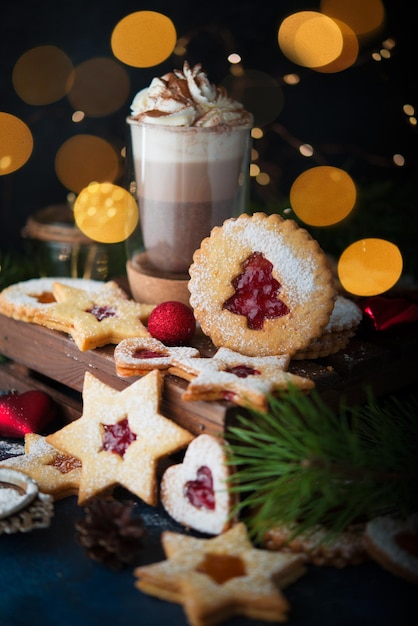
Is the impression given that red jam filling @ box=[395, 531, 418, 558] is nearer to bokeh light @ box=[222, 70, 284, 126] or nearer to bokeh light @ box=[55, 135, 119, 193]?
bokeh light @ box=[222, 70, 284, 126]

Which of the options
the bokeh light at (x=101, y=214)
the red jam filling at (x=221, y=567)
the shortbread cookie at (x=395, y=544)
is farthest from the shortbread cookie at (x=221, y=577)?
the bokeh light at (x=101, y=214)

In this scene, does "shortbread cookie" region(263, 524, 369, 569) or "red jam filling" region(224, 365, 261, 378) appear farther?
"red jam filling" region(224, 365, 261, 378)

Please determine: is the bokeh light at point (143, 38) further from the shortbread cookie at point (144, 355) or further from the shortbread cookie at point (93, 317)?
the shortbread cookie at point (144, 355)

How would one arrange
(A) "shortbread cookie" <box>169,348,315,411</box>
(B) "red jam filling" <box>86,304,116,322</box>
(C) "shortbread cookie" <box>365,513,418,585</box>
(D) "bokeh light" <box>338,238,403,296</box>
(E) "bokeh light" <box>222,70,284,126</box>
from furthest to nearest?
1. (E) "bokeh light" <box>222,70,284,126</box>
2. (D) "bokeh light" <box>338,238,403,296</box>
3. (B) "red jam filling" <box>86,304,116,322</box>
4. (A) "shortbread cookie" <box>169,348,315,411</box>
5. (C) "shortbread cookie" <box>365,513,418,585</box>

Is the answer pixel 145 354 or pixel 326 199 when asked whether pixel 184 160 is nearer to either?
pixel 145 354

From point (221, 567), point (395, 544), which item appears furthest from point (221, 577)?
point (395, 544)

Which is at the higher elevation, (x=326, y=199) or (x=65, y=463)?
(x=326, y=199)

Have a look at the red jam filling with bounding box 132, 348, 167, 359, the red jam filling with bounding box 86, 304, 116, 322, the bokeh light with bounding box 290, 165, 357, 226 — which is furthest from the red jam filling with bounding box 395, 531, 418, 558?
the bokeh light with bounding box 290, 165, 357, 226
